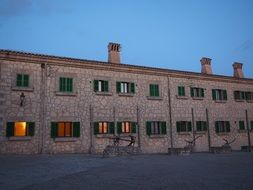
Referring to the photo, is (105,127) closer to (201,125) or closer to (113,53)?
(113,53)

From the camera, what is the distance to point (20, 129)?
17.9m

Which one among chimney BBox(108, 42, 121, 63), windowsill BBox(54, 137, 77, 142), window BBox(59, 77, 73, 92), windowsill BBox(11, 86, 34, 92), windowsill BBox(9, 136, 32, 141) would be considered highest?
chimney BBox(108, 42, 121, 63)

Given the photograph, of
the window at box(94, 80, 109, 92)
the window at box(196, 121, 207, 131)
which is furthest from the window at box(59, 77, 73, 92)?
the window at box(196, 121, 207, 131)

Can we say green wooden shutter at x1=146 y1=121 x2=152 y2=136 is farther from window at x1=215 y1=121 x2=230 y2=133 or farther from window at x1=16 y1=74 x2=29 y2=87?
window at x1=16 y1=74 x2=29 y2=87

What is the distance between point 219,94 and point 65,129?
1809 centimetres

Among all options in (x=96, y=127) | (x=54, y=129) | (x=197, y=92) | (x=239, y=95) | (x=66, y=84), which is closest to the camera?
(x=54, y=129)

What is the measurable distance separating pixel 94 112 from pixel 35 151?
17.8ft

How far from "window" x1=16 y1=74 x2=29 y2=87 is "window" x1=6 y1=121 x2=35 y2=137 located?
2.76 meters

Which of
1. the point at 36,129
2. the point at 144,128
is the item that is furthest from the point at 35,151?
the point at 144,128

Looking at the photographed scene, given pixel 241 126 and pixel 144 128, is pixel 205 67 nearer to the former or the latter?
pixel 241 126

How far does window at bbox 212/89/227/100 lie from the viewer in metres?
28.0

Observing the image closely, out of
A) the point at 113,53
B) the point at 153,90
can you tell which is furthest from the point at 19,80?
the point at 153,90

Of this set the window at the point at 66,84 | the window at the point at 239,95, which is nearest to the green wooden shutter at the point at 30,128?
the window at the point at 66,84

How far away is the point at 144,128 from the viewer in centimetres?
2272
